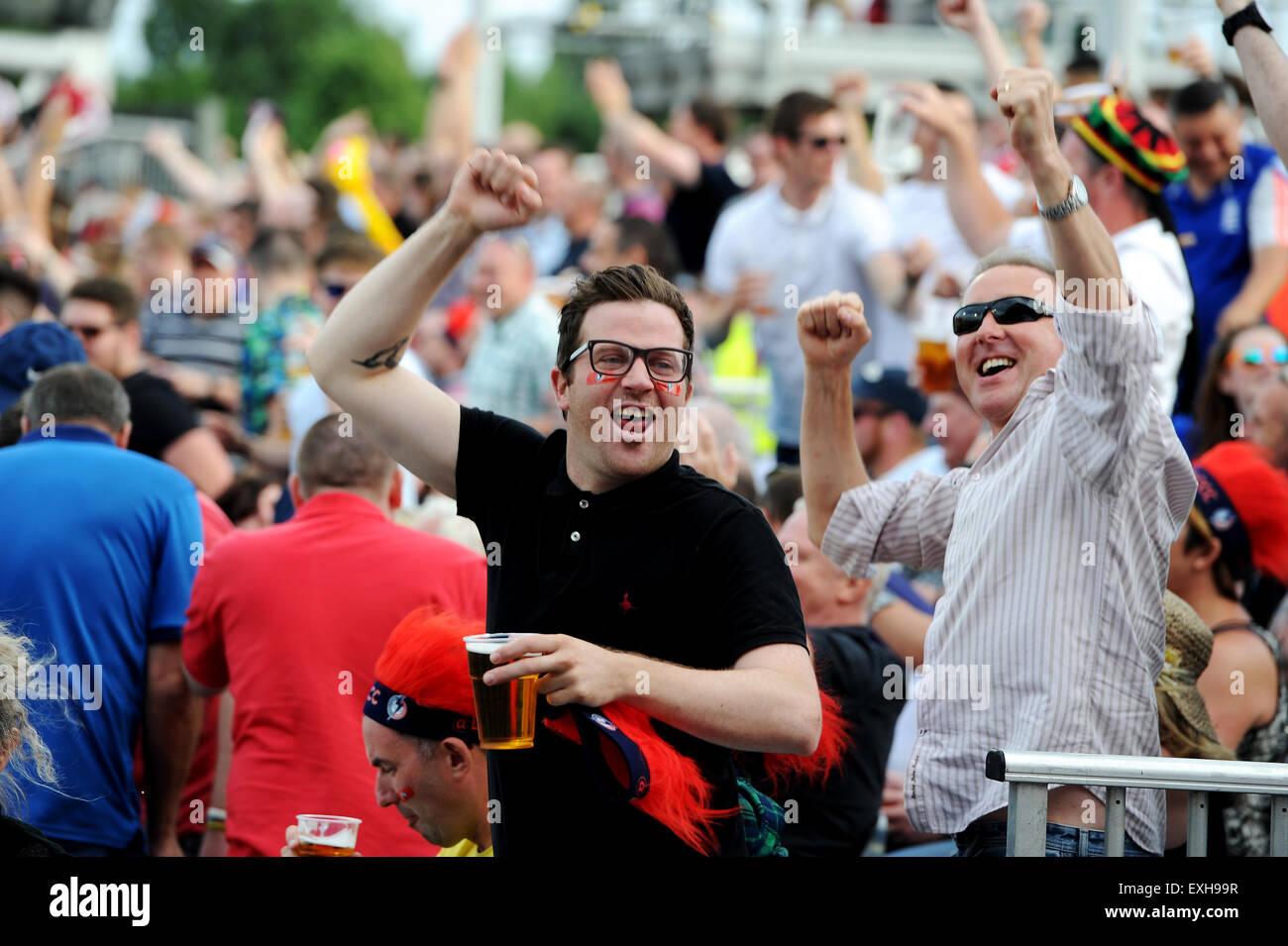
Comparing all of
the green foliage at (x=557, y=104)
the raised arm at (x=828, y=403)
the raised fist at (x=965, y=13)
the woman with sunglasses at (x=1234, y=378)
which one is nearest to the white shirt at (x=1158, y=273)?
the raised fist at (x=965, y=13)

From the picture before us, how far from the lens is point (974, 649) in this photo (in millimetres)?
3045

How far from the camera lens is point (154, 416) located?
606 centimetres

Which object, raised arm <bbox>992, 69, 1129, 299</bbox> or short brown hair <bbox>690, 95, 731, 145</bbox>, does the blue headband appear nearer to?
raised arm <bbox>992, 69, 1129, 299</bbox>

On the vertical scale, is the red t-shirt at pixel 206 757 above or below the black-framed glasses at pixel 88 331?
below

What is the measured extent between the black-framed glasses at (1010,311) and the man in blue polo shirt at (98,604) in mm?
2485

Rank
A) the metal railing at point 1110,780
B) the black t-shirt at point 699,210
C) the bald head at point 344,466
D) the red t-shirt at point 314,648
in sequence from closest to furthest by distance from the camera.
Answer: the metal railing at point 1110,780
the red t-shirt at point 314,648
the bald head at point 344,466
the black t-shirt at point 699,210

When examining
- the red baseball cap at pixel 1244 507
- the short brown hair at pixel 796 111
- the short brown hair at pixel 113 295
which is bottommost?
the red baseball cap at pixel 1244 507

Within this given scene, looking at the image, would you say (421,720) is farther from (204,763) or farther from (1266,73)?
(1266,73)

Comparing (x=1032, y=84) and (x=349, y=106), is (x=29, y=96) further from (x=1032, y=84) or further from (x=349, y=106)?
(x=349, y=106)

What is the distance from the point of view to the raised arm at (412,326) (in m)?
3.00

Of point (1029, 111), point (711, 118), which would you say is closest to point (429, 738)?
point (1029, 111)

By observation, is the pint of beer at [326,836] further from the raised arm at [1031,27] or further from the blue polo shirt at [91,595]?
the raised arm at [1031,27]

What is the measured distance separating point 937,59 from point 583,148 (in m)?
44.1

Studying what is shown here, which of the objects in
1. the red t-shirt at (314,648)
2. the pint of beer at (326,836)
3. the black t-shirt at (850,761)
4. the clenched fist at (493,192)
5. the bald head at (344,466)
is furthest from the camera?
the bald head at (344,466)
